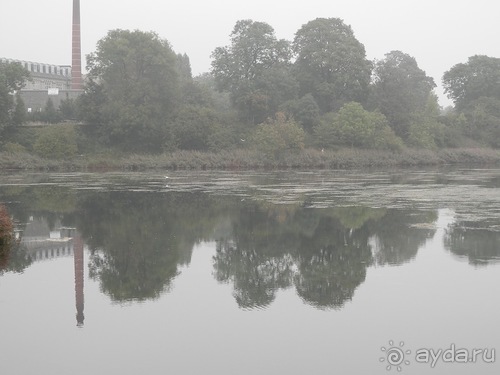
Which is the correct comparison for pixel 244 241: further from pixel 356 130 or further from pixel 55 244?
pixel 356 130

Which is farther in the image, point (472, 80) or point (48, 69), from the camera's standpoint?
point (48, 69)

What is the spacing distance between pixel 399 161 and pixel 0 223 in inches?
2167

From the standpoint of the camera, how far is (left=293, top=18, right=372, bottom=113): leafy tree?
75.5 m

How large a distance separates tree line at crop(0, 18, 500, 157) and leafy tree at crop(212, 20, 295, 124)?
0.12 metres

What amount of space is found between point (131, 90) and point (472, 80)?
54.0 meters

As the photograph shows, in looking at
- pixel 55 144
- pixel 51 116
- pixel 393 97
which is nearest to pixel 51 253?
pixel 55 144

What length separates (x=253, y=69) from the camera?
75188 mm

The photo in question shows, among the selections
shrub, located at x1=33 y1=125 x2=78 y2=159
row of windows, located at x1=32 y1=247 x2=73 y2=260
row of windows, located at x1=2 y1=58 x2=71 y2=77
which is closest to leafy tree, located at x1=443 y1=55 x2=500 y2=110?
shrub, located at x1=33 y1=125 x2=78 y2=159

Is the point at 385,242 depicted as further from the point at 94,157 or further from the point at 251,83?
the point at 251,83

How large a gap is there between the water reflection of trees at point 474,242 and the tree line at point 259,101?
43.6 meters

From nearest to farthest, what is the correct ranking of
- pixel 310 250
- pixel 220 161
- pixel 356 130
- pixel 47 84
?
pixel 310 250
pixel 220 161
pixel 356 130
pixel 47 84

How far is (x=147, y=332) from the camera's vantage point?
441 inches

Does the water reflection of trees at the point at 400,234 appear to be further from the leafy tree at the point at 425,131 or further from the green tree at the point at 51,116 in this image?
the green tree at the point at 51,116

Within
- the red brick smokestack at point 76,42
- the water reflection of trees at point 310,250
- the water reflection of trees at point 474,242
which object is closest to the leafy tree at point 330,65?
the red brick smokestack at point 76,42
